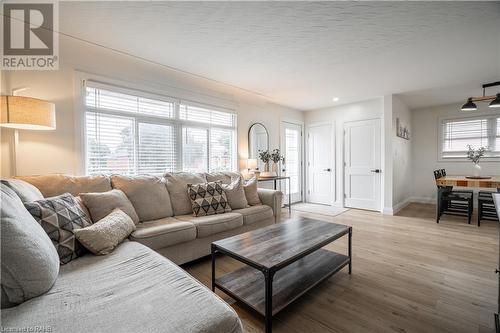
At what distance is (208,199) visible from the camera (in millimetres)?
2748

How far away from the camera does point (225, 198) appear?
2896 millimetres

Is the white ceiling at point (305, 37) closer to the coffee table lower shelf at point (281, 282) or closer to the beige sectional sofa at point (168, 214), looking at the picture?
the beige sectional sofa at point (168, 214)

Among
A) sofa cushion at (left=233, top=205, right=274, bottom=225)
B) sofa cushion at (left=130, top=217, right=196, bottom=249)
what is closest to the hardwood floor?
sofa cushion at (left=130, top=217, right=196, bottom=249)

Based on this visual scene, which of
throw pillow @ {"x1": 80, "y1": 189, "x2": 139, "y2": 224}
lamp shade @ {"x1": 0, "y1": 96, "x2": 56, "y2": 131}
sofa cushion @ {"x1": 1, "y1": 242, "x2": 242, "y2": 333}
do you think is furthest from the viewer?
throw pillow @ {"x1": 80, "y1": 189, "x2": 139, "y2": 224}

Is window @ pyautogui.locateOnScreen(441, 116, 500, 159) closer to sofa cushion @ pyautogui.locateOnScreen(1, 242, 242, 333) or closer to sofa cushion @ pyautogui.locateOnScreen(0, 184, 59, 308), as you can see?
sofa cushion @ pyautogui.locateOnScreen(1, 242, 242, 333)

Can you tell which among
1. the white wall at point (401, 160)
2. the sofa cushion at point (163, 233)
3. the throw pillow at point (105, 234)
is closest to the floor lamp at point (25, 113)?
the throw pillow at point (105, 234)

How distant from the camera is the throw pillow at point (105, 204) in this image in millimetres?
1938

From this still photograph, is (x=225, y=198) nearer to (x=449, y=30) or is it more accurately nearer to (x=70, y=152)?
(x=70, y=152)

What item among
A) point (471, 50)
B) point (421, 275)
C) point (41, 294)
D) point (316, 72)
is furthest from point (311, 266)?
point (471, 50)

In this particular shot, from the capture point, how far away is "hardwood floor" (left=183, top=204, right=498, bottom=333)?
1.54 m

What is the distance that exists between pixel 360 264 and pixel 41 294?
2632 millimetres

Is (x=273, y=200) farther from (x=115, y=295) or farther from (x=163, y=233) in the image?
(x=115, y=295)

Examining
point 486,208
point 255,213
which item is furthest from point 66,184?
point 486,208

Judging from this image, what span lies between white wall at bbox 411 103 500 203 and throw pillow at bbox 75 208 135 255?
6.80m
